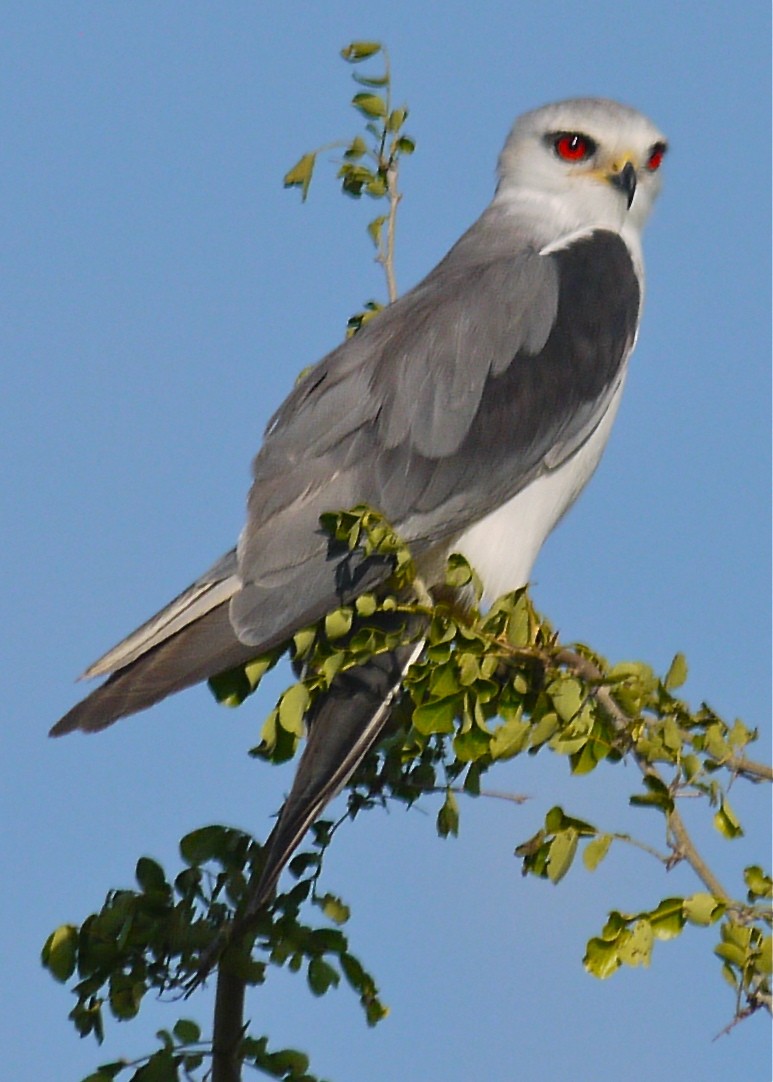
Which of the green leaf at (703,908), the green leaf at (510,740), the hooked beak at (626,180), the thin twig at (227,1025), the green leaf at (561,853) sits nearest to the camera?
the green leaf at (703,908)

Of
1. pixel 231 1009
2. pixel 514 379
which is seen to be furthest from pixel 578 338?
pixel 231 1009

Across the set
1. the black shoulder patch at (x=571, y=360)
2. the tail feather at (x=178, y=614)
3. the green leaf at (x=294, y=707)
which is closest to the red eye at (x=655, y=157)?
the black shoulder patch at (x=571, y=360)

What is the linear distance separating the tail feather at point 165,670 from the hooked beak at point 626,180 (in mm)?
2191

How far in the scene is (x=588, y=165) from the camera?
5281 mm

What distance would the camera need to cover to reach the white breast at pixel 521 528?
168 inches

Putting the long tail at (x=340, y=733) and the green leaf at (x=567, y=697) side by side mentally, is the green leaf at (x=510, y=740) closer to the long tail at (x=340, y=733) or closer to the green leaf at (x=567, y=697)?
the green leaf at (x=567, y=697)

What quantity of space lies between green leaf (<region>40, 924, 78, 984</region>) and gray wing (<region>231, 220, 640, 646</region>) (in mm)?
806

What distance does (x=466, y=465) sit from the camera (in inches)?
166

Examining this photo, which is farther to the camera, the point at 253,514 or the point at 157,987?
the point at 253,514

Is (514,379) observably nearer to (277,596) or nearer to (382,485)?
(382,485)

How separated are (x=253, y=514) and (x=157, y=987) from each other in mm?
1260

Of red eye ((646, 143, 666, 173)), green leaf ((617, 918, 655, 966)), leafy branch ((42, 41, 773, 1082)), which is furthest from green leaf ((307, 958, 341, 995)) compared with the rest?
red eye ((646, 143, 666, 173))

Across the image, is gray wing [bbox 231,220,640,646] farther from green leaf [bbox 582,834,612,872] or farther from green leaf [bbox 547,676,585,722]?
green leaf [bbox 582,834,612,872]

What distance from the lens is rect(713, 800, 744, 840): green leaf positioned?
261cm
